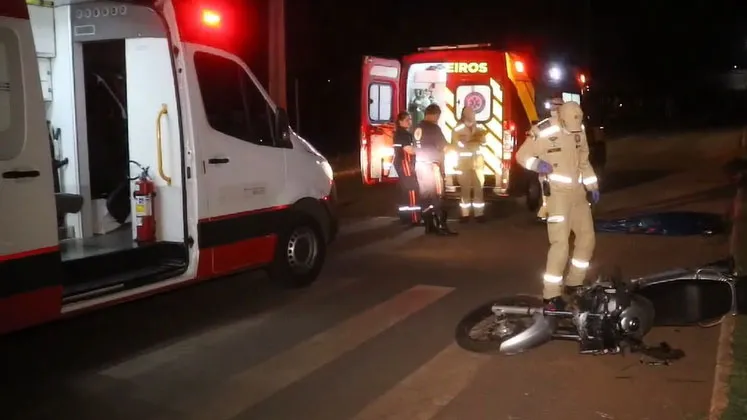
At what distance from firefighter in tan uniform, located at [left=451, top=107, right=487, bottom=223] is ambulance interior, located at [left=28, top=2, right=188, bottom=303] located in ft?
19.0

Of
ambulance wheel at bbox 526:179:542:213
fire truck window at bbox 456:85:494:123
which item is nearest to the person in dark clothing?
fire truck window at bbox 456:85:494:123

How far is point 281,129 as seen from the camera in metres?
8.30

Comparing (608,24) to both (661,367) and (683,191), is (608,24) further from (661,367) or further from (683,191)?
(661,367)

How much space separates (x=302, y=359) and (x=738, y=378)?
2.98m

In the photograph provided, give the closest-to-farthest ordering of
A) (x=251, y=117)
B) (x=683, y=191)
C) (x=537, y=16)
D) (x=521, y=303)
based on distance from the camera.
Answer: (x=521, y=303) < (x=251, y=117) < (x=683, y=191) < (x=537, y=16)

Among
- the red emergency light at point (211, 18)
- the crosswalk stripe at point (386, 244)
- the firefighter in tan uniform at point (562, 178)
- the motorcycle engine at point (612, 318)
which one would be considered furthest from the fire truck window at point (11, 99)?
the crosswalk stripe at point (386, 244)

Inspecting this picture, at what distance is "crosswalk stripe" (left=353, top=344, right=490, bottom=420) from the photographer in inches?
212

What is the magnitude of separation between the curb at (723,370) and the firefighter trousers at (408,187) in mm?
5803

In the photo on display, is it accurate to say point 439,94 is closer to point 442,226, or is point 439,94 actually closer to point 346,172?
point 442,226

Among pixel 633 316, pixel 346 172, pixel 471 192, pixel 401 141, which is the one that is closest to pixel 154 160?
pixel 633 316

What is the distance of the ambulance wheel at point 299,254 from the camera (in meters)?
8.41

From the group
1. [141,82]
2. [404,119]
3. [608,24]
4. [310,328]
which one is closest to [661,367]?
[310,328]

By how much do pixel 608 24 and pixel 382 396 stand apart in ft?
192

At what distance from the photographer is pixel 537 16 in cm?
4019
